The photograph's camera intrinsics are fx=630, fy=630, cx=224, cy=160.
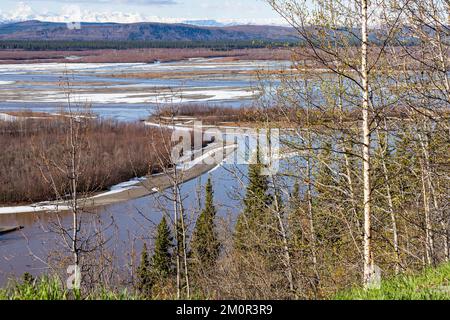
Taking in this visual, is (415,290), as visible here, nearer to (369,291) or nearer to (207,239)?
(369,291)

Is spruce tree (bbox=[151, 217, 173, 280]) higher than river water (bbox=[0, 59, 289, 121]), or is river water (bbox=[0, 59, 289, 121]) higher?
spruce tree (bbox=[151, 217, 173, 280])

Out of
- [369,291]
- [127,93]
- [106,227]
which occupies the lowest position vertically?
[127,93]

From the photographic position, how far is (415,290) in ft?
15.1

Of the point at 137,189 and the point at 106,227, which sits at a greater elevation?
the point at 106,227

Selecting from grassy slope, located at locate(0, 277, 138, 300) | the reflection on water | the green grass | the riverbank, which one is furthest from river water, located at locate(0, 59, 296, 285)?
grassy slope, located at locate(0, 277, 138, 300)

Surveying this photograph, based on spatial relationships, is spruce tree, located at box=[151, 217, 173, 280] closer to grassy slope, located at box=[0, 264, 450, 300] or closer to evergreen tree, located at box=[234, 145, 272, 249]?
evergreen tree, located at box=[234, 145, 272, 249]

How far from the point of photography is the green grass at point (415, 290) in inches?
169

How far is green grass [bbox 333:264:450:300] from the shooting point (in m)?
4.29

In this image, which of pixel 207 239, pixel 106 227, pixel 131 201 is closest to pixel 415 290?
pixel 207 239

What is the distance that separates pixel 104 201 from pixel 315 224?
18077 mm

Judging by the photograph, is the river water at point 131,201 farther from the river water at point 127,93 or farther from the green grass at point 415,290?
the green grass at point 415,290

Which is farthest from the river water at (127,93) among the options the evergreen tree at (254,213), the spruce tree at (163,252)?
the evergreen tree at (254,213)

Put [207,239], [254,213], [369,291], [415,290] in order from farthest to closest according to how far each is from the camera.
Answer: [254,213]
[207,239]
[369,291]
[415,290]

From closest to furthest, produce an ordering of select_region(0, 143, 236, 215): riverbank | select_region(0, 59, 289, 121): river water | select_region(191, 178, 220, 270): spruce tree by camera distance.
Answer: select_region(191, 178, 220, 270): spruce tree → select_region(0, 143, 236, 215): riverbank → select_region(0, 59, 289, 121): river water
